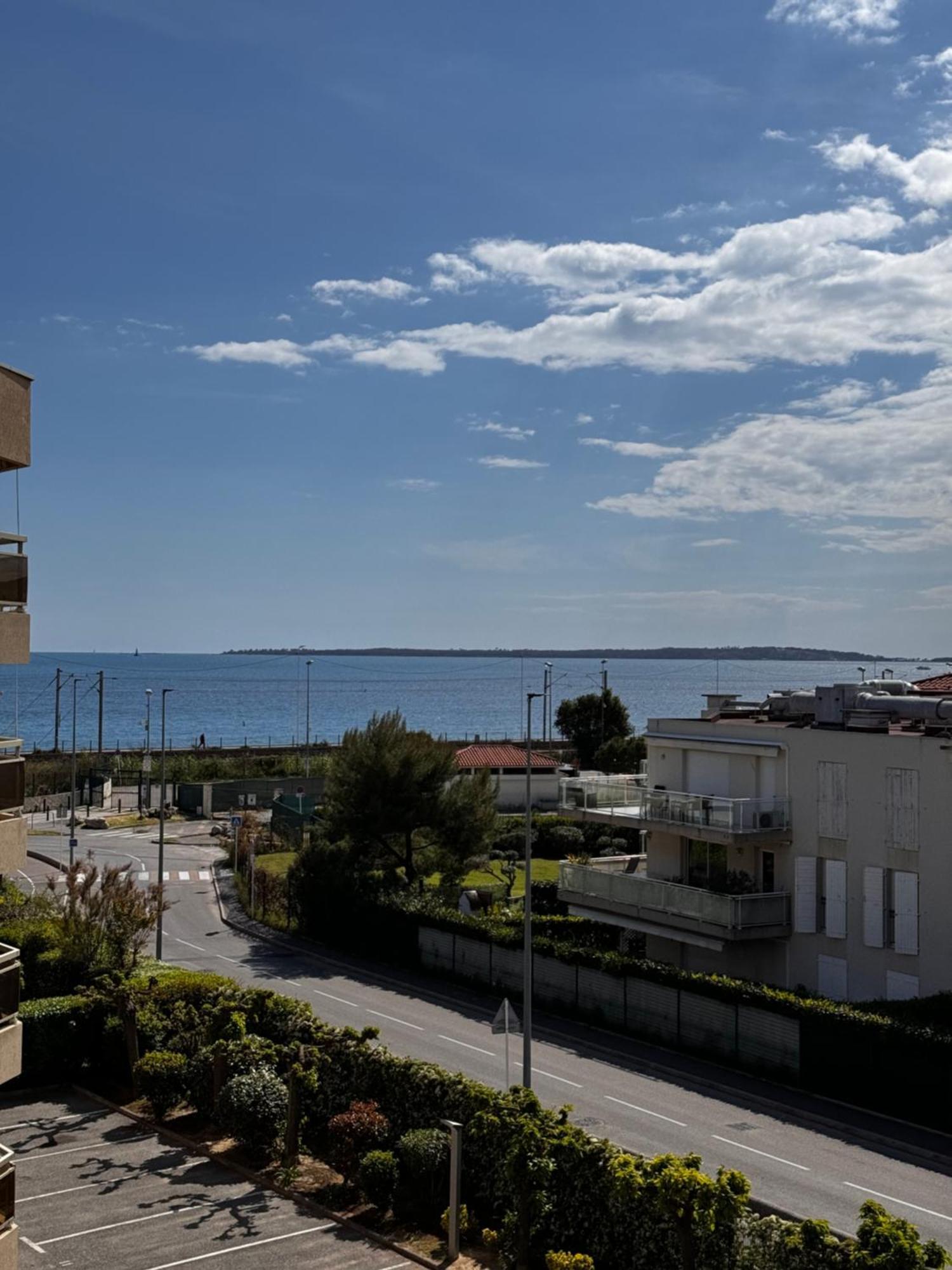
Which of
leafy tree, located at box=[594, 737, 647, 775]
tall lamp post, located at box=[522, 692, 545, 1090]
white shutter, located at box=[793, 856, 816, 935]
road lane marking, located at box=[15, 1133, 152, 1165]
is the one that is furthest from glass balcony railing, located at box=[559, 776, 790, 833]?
leafy tree, located at box=[594, 737, 647, 775]

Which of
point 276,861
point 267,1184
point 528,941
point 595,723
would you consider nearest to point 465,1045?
point 528,941

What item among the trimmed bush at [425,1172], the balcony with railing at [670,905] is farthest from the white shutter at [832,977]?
the trimmed bush at [425,1172]

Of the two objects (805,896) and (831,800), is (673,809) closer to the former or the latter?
(805,896)

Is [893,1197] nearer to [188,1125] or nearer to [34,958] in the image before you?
[188,1125]

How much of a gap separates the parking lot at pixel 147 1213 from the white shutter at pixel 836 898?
16.1m

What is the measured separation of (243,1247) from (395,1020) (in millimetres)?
14266

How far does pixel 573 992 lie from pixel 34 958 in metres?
14.2

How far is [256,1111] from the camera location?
74.0ft

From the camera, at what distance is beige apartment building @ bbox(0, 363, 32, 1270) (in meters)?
13.9

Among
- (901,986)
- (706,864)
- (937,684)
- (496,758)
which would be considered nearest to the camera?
(901,986)

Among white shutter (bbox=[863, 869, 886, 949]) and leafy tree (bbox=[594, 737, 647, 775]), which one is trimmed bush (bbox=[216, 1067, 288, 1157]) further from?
leafy tree (bbox=[594, 737, 647, 775])

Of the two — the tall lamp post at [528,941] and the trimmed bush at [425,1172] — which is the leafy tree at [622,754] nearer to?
the tall lamp post at [528,941]

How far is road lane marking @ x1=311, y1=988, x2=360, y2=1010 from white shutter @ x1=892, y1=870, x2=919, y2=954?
46.7ft

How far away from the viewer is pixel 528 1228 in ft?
58.6
